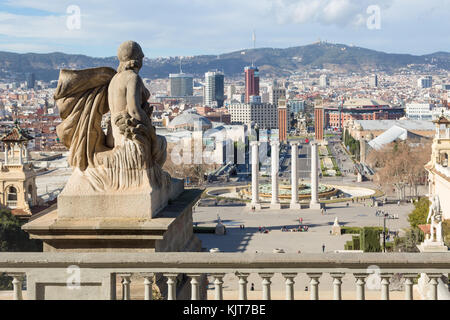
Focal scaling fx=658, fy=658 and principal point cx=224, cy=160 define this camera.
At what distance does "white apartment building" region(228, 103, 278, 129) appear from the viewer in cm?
16438

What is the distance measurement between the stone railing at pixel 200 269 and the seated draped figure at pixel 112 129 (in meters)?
1.10

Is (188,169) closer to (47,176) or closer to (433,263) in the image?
(47,176)

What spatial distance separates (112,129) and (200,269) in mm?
1944

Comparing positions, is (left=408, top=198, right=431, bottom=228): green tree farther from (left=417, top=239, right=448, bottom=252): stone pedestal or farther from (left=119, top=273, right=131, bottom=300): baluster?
(left=119, top=273, right=131, bottom=300): baluster

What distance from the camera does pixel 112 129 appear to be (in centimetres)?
628

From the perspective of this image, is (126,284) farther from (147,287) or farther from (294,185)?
(294,185)

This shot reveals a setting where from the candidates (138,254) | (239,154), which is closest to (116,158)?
(138,254)

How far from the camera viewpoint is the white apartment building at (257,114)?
16438 cm

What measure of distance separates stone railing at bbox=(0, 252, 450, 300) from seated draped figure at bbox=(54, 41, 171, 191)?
1097 mm

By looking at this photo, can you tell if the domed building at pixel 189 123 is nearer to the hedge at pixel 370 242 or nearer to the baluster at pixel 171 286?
the hedge at pixel 370 242

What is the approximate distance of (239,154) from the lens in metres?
79.1

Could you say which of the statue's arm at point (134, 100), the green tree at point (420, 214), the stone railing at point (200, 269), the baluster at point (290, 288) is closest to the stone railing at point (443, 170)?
the green tree at point (420, 214)

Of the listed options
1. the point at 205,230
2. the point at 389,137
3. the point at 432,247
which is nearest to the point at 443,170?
the point at 205,230

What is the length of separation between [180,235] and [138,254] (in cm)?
137
